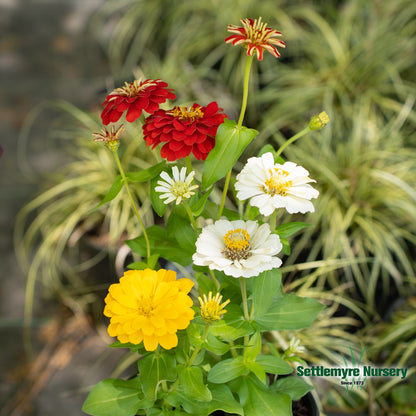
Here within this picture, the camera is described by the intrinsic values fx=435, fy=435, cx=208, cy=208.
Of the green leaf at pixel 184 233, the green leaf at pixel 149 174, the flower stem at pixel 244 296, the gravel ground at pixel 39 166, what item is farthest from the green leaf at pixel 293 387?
the gravel ground at pixel 39 166

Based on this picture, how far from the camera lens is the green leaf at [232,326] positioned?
1.70 ft

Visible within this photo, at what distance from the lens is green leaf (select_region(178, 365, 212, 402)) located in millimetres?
509

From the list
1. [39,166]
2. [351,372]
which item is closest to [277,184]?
[351,372]

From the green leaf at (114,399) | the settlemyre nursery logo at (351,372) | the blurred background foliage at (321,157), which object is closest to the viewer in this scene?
the green leaf at (114,399)

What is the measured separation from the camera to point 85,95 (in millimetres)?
1980

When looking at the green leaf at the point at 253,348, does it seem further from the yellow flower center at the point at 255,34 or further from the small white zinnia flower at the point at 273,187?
the yellow flower center at the point at 255,34

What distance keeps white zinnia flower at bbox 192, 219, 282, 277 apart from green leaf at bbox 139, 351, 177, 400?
0.49ft

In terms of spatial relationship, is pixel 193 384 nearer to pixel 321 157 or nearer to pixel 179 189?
pixel 179 189

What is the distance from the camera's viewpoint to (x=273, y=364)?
57 cm

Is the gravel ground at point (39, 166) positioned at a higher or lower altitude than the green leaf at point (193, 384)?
higher

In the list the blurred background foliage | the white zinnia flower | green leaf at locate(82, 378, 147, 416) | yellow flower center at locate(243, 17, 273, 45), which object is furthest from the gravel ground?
yellow flower center at locate(243, 17, 273, 45)

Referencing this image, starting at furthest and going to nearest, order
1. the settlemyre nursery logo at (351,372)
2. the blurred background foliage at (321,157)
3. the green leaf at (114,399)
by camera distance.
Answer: the blurred background foliage at (321,157) < the settlemyre nursery logo at (351,372) < the green leaf at (114,399)

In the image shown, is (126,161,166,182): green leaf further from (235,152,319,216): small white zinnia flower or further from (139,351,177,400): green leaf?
(139,351,177,400): green leaf

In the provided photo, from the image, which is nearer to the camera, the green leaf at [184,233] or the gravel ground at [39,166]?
the green leaf at [184,233]
